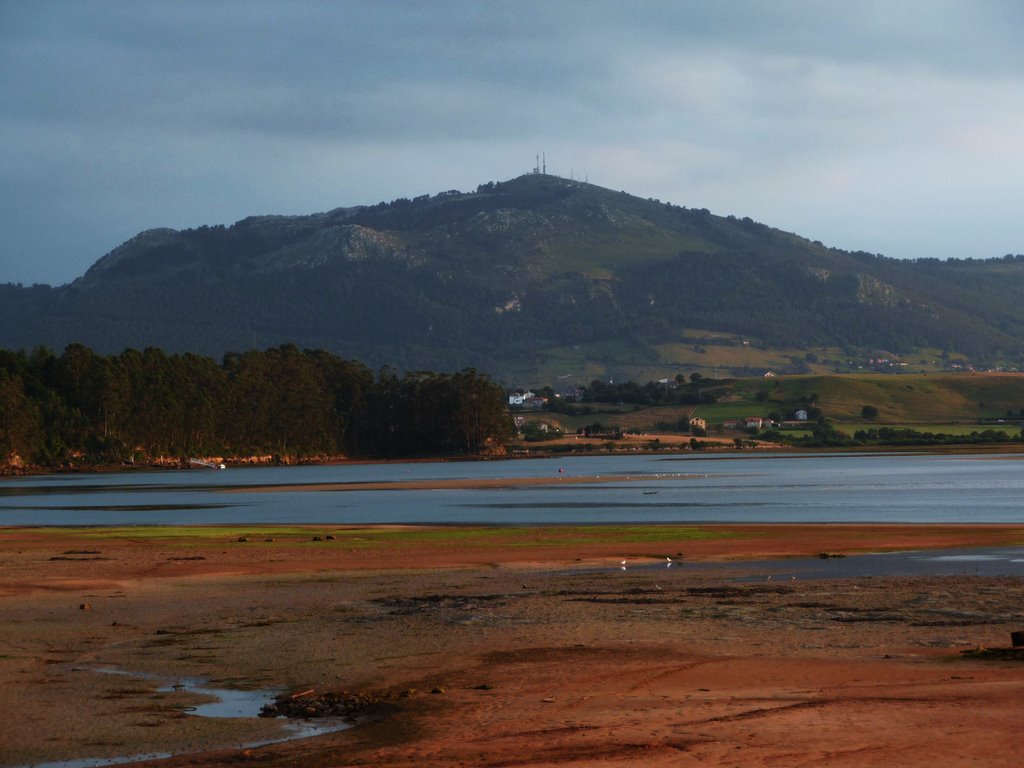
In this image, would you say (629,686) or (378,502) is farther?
(378,502)

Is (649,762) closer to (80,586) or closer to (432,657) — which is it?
(432,657)

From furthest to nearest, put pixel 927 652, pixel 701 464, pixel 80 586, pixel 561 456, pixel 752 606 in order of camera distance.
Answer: pixel 561 456 < pixel 701 464 < pixel 80 586 < pixel 752 606 < pixel 927 652

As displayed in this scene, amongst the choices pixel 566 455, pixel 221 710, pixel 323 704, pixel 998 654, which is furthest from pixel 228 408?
pixel 998 654

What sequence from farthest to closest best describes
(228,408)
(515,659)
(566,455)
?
(566,455), (228,408), (515,659)

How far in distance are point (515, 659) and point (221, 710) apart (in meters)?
4.98

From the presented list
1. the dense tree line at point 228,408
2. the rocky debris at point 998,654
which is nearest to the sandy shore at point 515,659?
the rocky debris at point 998,654

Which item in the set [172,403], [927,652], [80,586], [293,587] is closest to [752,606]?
[927,652]

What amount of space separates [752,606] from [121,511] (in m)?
50.2

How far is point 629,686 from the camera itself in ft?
58.0

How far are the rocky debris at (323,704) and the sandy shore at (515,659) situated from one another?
0.91ft

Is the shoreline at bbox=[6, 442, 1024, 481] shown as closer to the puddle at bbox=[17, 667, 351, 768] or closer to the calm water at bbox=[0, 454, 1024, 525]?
the calm water at bbox=[0, 454, 1024, 525]

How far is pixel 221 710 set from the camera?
17172 millimetres

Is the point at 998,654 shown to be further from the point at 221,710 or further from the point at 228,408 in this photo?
the point at 228,408

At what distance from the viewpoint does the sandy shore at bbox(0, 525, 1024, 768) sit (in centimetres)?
1430
